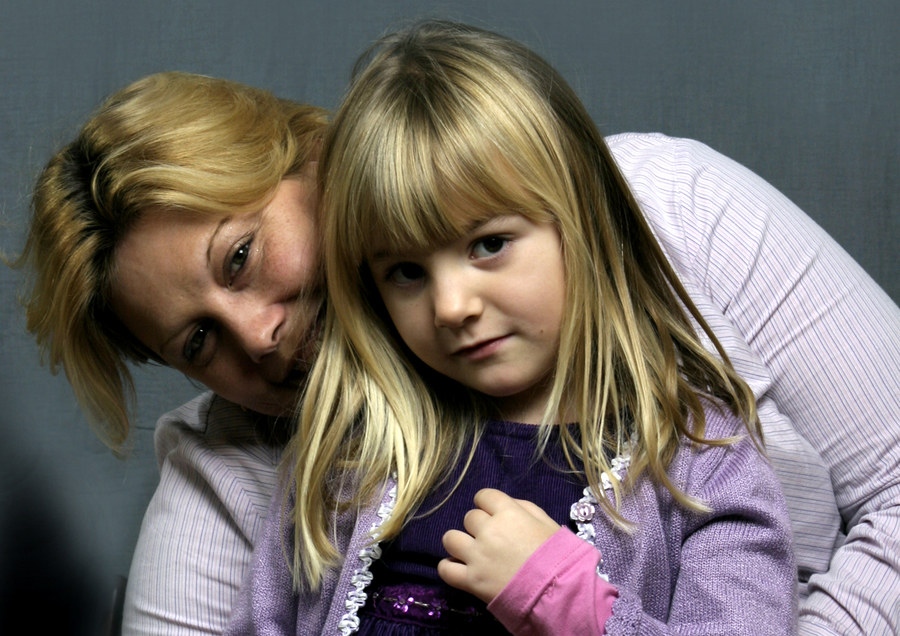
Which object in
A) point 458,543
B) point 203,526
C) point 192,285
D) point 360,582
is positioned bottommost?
point 203,526

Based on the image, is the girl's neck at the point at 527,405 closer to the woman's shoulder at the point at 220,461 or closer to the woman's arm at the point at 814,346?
the woman's arm at the point at 814,346

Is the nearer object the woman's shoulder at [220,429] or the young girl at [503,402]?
the young girl at [503,402]

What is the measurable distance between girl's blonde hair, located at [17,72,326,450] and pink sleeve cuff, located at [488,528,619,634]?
0.52 metres

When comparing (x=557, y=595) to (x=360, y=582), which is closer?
(x=557, y=595)

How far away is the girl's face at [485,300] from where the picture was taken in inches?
43.9

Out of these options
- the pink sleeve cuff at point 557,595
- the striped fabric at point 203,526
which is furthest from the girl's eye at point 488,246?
the striped fabric at point 203,526

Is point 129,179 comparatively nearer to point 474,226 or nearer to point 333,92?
point 474,226

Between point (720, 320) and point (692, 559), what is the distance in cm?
31

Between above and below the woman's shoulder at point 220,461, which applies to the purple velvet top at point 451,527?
above

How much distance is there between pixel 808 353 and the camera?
130 cm

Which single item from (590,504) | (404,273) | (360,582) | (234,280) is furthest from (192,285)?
(590,504)

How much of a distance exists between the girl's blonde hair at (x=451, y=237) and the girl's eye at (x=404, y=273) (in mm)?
37

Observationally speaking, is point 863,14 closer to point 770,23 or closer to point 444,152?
point 770,23

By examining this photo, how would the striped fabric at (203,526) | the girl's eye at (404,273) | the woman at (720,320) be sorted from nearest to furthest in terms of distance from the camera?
the girl's eye at (404,273), the woman at (720,320), the striped fabric at (203,526)
